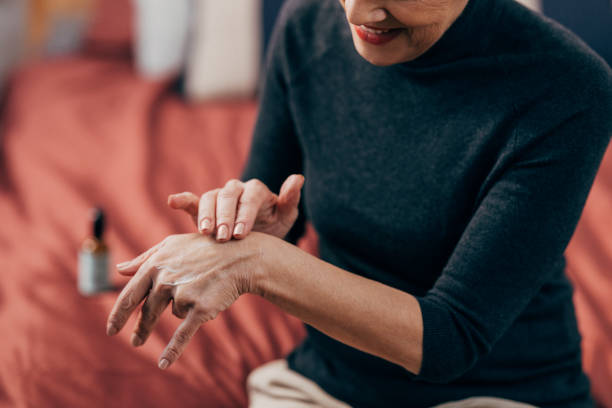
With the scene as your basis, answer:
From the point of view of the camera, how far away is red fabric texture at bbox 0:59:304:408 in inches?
42.1

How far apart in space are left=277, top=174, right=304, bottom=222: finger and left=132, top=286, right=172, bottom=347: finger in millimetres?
189

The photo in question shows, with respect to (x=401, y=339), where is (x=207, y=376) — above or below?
below

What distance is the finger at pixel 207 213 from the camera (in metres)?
0.69

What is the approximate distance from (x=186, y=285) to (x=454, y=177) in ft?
1.22

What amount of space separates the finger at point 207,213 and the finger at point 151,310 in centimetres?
8

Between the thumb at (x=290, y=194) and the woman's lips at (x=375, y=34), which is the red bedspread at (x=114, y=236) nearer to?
A: the thumb at (x=290, y=194)

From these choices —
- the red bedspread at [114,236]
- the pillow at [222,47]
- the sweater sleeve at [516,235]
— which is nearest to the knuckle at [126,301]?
the sweater sleeve at [516,235]

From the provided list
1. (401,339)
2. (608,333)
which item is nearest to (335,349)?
(401,339)

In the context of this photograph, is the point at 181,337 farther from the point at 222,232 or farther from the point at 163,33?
the point at 163,33

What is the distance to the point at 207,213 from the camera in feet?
2.30

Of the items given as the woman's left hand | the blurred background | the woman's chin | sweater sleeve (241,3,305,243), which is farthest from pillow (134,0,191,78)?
the woman's left hand

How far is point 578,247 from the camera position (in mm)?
1372

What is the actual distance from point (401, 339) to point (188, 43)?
178cm

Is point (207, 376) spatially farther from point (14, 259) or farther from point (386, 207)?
point (14, 259)
